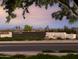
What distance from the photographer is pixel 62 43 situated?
2188mm

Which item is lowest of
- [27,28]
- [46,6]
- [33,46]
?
[33,46]

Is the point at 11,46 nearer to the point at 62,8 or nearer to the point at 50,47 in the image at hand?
the point at 50,47

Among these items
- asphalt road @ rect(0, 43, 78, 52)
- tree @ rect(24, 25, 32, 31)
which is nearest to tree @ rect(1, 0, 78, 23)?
→ tree @ rect(24, 25, 32, 31)

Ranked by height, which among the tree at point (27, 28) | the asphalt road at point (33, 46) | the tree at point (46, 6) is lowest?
the asphalt road at point (33, 46)

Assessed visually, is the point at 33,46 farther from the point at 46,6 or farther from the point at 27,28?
the point at 46,6

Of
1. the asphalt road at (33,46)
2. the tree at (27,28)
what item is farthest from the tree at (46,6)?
the asphalt road at (33,46)

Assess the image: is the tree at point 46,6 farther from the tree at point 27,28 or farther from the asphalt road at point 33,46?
the asphalt road at point 33,46

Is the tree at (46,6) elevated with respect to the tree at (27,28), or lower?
elevated

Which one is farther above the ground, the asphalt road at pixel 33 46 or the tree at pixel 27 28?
the tree at pixel 27 28

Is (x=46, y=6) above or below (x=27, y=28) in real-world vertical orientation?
above

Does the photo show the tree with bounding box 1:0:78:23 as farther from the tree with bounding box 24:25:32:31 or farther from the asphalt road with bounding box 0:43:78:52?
the asphalt road with bounding box 0:43:78:52

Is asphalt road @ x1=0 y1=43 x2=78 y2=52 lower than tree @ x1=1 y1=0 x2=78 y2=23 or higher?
lower

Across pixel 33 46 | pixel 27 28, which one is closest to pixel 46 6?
pixel 27 28

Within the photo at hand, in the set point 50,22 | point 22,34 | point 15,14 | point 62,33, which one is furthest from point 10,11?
point 62,33
